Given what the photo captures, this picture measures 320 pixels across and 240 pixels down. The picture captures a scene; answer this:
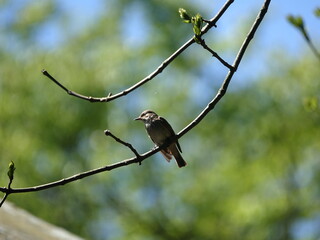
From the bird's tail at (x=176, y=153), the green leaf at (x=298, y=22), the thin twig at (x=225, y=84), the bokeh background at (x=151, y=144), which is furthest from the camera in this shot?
the bokeh background at (x=151, y=144)

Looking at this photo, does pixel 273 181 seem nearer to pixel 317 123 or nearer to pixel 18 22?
pixel 317 123

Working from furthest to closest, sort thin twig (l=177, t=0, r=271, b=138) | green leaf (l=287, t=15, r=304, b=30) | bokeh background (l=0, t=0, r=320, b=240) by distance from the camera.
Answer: bokeh background (l=0, t=0, r=320, b=240) → green leaf (l=287, t=15, r=304, b=30) → thin twig (l=177, t=0, r=271, b=138)

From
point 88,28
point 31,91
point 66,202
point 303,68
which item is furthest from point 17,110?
point 303,68

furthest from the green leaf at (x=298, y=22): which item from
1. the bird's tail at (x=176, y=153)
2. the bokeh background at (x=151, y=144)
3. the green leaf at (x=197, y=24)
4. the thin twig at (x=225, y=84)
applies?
the bokeh background at (x=151, y=144)

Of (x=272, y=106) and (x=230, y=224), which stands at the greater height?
(x=272, y=106)

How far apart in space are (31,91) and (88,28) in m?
3.52

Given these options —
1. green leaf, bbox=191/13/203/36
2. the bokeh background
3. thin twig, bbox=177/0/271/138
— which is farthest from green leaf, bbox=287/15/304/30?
the bokeh background

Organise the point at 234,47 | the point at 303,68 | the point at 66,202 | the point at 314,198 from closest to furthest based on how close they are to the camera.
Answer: the point at 314,198, the point at 303,68, the point at 66,202, the point at 234,47

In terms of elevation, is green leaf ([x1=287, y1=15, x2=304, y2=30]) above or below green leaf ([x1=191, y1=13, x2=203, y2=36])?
above

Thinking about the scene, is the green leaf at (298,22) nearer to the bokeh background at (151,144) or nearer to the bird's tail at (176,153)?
the bird's tail at (176,153)

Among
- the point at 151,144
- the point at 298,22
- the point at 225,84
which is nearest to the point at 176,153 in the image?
the point at 298,22

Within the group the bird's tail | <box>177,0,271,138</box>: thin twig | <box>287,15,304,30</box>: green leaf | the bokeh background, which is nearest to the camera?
<box>177,0,271,138</box>: thin twig

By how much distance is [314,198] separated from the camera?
43.1 ft

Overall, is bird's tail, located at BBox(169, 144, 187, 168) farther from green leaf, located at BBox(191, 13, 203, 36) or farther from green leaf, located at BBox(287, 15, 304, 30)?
green leaf, located at BBox(191, 13, 203, 36)
